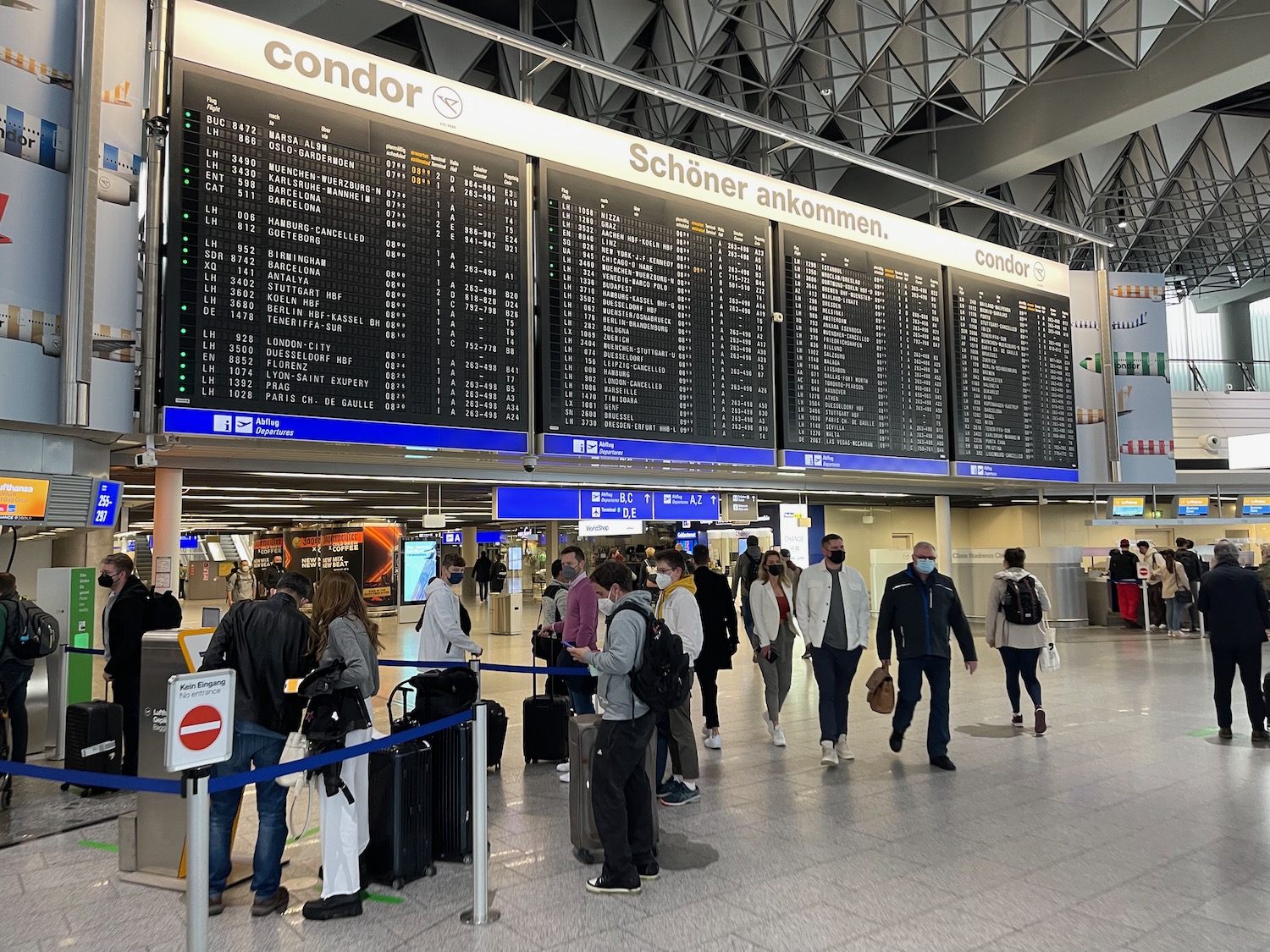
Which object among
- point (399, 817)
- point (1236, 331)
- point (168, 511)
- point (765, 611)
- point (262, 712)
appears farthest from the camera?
point (1236, 331)

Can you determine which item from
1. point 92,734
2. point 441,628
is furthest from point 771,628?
point 92,734

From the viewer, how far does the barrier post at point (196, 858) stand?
2.92 m

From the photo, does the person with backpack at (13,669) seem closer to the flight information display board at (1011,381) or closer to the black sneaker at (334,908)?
the black sneaker at (334,908)

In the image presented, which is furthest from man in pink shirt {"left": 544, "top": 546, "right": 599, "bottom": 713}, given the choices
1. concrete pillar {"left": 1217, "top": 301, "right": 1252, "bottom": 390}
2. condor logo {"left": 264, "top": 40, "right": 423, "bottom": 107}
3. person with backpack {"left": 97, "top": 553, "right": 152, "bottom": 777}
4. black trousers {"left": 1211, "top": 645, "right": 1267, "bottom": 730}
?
concrete pillar {"left": 1217, "top": 301, "right": 1252, "bottom": 390}

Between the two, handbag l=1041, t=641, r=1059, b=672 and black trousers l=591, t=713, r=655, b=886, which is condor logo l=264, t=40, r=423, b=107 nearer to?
black trousers l=591, t=713, r=655, b=886

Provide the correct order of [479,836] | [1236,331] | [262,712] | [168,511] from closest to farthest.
Answer: 1. [479,836]
2. [262,712]
3. [168,511]
4. [1236,331]

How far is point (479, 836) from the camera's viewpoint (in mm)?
4004

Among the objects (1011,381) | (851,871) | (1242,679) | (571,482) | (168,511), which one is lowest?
(851,871)

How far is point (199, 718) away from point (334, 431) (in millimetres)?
3895

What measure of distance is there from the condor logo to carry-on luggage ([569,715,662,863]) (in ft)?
18.4

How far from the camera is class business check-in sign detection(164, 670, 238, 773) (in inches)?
124

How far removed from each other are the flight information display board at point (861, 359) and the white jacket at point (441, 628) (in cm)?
473

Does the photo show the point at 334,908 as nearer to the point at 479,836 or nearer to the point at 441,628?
the point at 479,836

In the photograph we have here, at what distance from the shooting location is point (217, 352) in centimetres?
651
